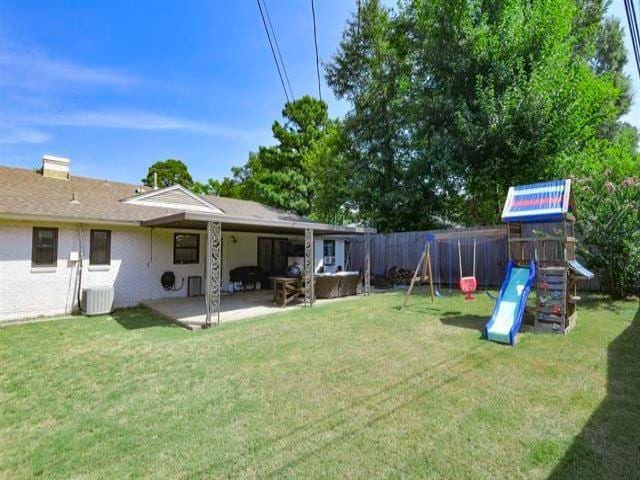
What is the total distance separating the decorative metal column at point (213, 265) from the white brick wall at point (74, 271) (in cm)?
357

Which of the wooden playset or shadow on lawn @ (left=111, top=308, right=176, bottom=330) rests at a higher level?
the wooden playset

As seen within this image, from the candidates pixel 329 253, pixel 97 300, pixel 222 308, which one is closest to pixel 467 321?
pixel 222 308

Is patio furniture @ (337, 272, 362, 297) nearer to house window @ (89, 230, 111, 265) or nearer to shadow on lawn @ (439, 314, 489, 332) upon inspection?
shadow on lawn @ (439, 314, 489, 332)

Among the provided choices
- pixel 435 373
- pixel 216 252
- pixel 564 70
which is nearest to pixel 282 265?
pixel 216 252

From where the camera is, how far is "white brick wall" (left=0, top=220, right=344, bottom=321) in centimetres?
769

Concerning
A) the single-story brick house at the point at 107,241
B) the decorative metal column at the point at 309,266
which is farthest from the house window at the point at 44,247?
the decorative metal column at the point at 309,266

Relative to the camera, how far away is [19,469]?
2551mm

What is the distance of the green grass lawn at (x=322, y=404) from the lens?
2.57 meters

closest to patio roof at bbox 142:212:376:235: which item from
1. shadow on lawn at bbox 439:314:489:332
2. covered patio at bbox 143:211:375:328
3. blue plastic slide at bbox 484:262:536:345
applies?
covered patio at bbox 143:211:375:328

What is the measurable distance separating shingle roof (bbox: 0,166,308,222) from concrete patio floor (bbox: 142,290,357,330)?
8.36 feet

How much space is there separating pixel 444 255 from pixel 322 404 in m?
11.6

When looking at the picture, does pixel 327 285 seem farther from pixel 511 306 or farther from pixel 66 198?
pixel 66 198

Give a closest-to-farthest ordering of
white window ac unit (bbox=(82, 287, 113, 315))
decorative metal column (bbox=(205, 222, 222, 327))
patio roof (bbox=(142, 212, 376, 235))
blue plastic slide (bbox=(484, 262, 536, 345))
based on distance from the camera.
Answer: blue plastic slide (bbox=(484, 262, 536, 345)) → patio roof (bbox=(142, 212, 376, 235)) → decorative metal column (bbox=(205, 222, 222, 327)) → white window ac unit (bbox=(82, 287, 113, 315))

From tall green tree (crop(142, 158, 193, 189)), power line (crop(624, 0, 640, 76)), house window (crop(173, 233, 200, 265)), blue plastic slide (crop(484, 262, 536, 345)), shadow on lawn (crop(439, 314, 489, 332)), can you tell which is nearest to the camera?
power line (crop(624, 0, 640, 76))
